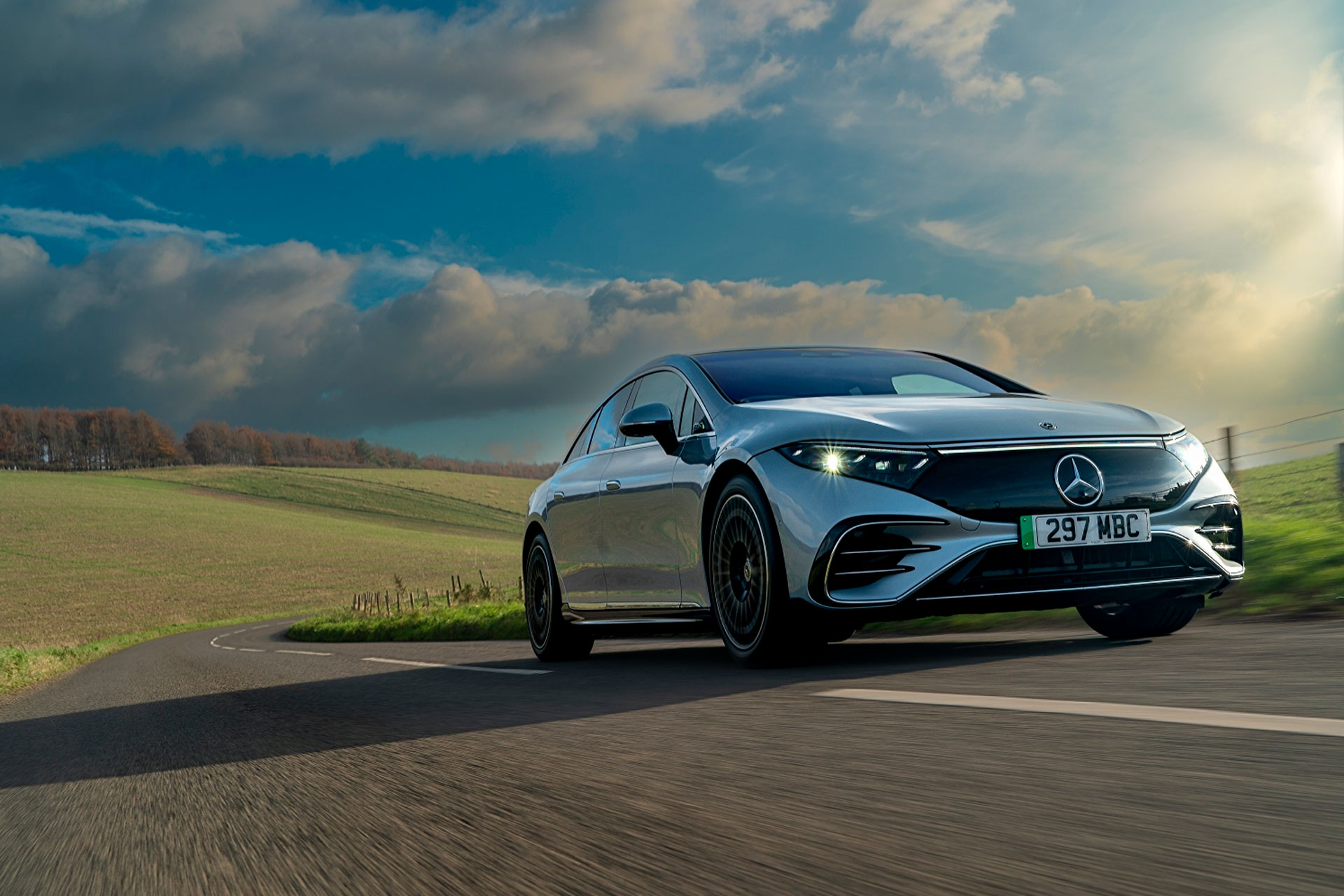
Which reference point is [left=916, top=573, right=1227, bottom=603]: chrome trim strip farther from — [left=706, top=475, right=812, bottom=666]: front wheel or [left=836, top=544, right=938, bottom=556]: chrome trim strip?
[left=706, top=475, right=812, bottom=666]: front wheel

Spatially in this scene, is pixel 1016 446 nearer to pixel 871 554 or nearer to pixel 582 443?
pixel 871 554

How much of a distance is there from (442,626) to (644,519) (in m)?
14.5

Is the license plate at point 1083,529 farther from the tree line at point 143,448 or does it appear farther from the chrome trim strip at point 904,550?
the tree line at point 143,448

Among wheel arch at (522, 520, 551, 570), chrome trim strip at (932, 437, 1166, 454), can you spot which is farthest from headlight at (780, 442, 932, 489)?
wheel arch at (522, 520, 551, 570)

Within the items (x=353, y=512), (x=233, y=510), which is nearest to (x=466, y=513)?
(x=353, y=512)

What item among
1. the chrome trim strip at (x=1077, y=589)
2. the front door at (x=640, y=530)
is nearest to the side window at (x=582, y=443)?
the front door at (x=640, y=530)

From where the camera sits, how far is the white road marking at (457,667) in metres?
7.01

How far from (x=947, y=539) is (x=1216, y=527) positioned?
53.5 inches

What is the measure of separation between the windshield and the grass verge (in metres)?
6.04

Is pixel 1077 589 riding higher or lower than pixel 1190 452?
lower

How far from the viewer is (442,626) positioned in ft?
66.9

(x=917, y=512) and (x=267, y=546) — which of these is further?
(x=267, y=546)

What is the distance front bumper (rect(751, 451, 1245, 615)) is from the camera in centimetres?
489

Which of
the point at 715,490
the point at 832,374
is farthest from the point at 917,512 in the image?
the point at 832,374
